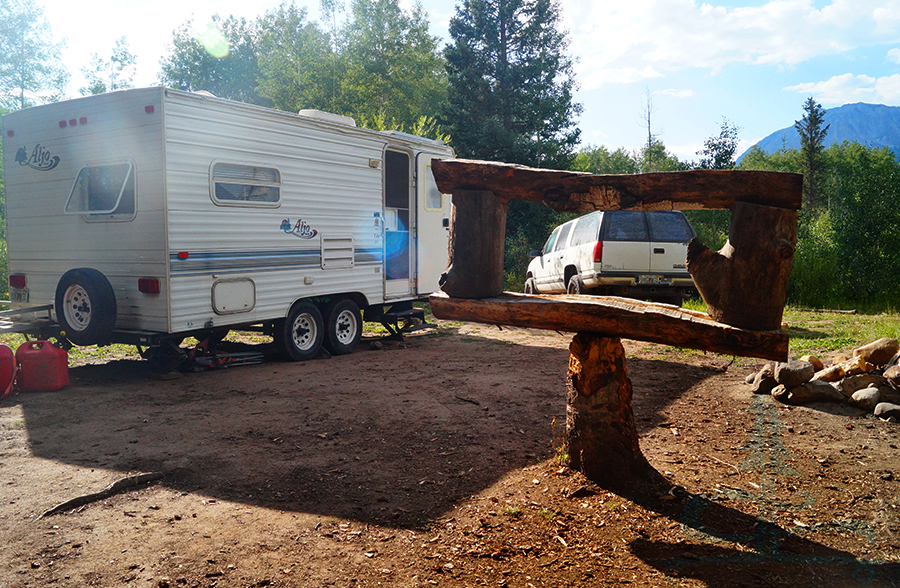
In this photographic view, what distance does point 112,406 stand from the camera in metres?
6.31

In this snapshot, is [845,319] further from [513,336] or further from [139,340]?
[139,340]

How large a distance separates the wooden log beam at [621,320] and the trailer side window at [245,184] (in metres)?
4.37

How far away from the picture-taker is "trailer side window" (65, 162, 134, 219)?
23.8 feet

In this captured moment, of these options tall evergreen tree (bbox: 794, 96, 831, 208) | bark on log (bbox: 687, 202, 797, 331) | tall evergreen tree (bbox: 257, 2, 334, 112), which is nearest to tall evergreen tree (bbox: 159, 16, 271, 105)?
tall evergreen tree (bbox: 257, 2, 334, 112)

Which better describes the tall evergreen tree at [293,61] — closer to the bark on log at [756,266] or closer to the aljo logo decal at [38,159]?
the aljo logo decal at [38,159]

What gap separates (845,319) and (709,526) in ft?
34.2

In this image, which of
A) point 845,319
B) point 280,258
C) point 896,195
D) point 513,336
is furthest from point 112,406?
point 896,195

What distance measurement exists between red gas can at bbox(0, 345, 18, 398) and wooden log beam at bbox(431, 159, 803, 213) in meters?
5.24

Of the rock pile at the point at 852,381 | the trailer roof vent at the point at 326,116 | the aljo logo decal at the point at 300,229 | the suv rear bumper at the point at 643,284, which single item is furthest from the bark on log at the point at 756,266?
the suv rear bumper at the point at 643,284

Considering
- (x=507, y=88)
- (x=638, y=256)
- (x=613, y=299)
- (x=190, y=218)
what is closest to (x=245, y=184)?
(x=190, y=218)

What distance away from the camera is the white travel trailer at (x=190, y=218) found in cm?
705

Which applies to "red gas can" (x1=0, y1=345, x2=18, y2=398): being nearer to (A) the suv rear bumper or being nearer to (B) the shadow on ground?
(B) the shadow on ground

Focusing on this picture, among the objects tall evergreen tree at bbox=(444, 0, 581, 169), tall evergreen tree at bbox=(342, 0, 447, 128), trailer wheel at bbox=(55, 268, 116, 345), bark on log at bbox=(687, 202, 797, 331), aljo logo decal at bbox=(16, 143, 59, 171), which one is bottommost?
trailer wheel at bbox=(55, 268, 116, 345)

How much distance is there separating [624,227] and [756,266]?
298 inches
